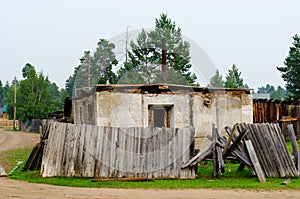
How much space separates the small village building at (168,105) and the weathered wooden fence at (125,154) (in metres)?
3.71

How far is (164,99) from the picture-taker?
1677 centimetres

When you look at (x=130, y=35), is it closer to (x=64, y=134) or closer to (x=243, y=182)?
(x=64, y=134)

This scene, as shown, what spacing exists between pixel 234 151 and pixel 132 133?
3.09 meters

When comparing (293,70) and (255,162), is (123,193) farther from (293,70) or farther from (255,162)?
(293,70)

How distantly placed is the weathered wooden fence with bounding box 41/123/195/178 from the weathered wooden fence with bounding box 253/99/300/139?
12298 millimetres

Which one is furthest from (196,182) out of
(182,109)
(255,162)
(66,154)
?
(182,109)

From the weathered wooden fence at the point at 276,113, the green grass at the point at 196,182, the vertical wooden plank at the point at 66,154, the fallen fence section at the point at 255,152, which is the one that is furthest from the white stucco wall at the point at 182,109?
the weathered wooden fence at the point at 276,113

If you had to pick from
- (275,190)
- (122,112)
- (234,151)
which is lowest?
(275,190)

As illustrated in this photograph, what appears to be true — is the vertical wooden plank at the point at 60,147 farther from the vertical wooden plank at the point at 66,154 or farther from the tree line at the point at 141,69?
the tree line at the point at 141,69

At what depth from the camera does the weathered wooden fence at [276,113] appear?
24.0m

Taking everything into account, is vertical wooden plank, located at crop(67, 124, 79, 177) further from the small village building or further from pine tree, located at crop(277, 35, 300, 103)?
pine tree, located at crop(277, 35, 300, 103)

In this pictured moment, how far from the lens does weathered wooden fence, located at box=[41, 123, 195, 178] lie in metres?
12.2

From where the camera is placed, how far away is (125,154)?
40.2 ft

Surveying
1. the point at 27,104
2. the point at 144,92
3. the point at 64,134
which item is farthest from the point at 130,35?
the point at 27,104
